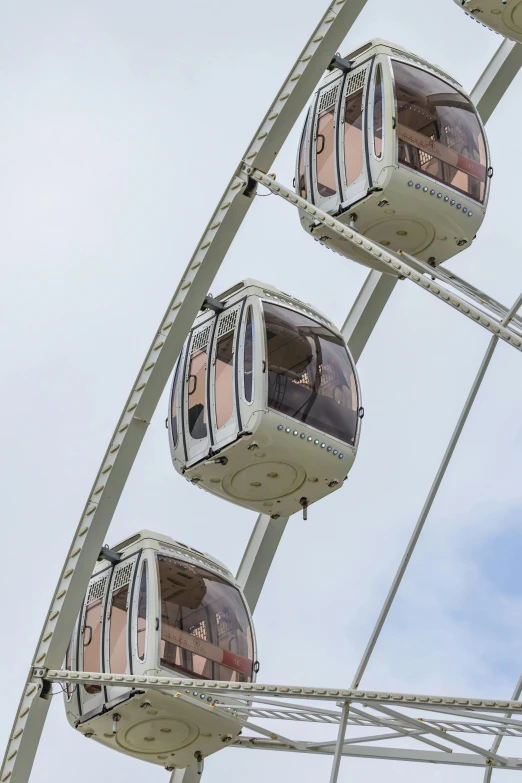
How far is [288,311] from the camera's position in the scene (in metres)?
24.5

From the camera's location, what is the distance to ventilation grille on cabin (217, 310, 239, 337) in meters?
24.3

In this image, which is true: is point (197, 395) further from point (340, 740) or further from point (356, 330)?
point (340, 740)

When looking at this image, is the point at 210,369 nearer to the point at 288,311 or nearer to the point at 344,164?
the point at 288,311

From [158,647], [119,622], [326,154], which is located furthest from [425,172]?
[158,647]

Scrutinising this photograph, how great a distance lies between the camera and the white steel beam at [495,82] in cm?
2850

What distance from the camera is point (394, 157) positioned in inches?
984

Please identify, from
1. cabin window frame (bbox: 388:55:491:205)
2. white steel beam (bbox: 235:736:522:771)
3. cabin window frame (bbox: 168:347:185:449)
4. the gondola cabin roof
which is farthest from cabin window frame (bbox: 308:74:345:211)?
white steel beam (bbox: 235:736:522:771)

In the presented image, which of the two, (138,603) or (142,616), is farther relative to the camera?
(138,603)

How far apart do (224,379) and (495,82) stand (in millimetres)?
7319

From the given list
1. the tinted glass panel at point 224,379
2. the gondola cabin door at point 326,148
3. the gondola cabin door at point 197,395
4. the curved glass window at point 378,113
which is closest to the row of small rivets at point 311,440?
the tinted glass panel at point 224,379

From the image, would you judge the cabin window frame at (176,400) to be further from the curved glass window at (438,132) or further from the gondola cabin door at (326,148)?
the curved glass window at (438,132)

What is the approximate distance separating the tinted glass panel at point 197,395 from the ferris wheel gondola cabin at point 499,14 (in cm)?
555

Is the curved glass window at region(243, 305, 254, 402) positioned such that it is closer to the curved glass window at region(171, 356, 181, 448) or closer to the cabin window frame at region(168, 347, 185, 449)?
the cabin window frame at region(168, 347, 185, 449)

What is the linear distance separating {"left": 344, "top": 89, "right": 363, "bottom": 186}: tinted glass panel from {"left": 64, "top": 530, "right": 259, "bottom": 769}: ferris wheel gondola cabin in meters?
5.16
